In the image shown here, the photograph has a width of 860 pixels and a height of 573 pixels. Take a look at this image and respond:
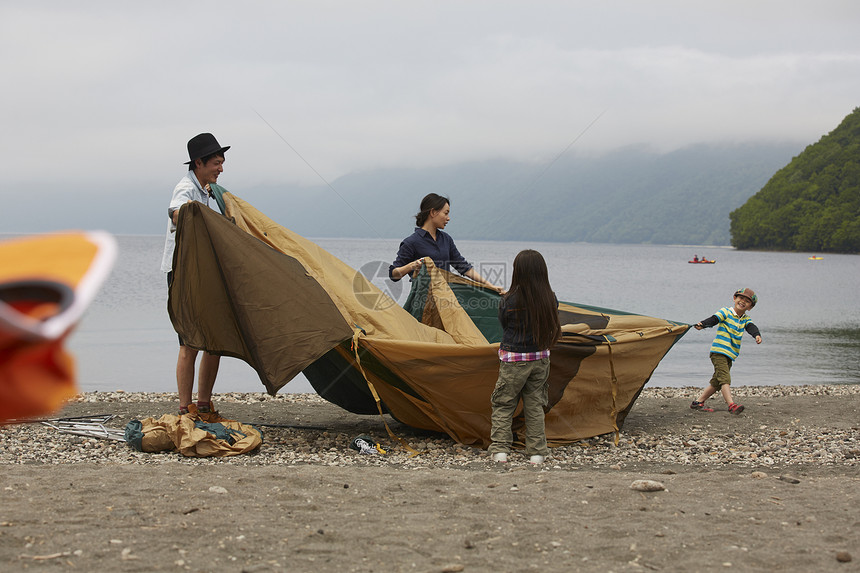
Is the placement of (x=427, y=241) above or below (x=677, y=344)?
above

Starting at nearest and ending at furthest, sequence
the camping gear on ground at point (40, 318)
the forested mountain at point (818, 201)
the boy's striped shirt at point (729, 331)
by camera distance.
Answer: the camping gear on ground at point (40, 318) < the boy's striped shirt at point (729, 331) < the forested mountain at point (818, 201)

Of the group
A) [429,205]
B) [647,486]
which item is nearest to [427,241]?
[429,205]

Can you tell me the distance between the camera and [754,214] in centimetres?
9894

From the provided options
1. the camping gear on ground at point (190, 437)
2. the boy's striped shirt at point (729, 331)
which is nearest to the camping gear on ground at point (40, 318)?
the camping gear on ground at point (190, 437)

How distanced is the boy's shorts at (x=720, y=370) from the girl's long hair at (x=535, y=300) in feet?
10.8

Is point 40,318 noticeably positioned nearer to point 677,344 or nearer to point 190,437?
point 190,437

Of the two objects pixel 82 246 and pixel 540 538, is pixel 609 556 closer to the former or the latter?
pixel 540 538

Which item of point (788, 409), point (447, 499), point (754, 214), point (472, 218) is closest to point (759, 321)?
point (788, 409)

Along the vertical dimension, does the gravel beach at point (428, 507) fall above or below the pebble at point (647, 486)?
below

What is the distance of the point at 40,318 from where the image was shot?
1.60 meters

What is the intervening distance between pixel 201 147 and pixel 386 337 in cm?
221

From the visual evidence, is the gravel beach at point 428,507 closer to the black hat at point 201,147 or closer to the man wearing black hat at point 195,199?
the man wearing black hat at point 195,199

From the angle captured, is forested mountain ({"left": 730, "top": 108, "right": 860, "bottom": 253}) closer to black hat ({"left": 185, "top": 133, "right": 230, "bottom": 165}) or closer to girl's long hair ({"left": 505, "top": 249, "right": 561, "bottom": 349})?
girl's long hair ({"left": 505, "top": 249, "right": 561, "bottom": 349})

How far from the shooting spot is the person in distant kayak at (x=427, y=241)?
272 inches
